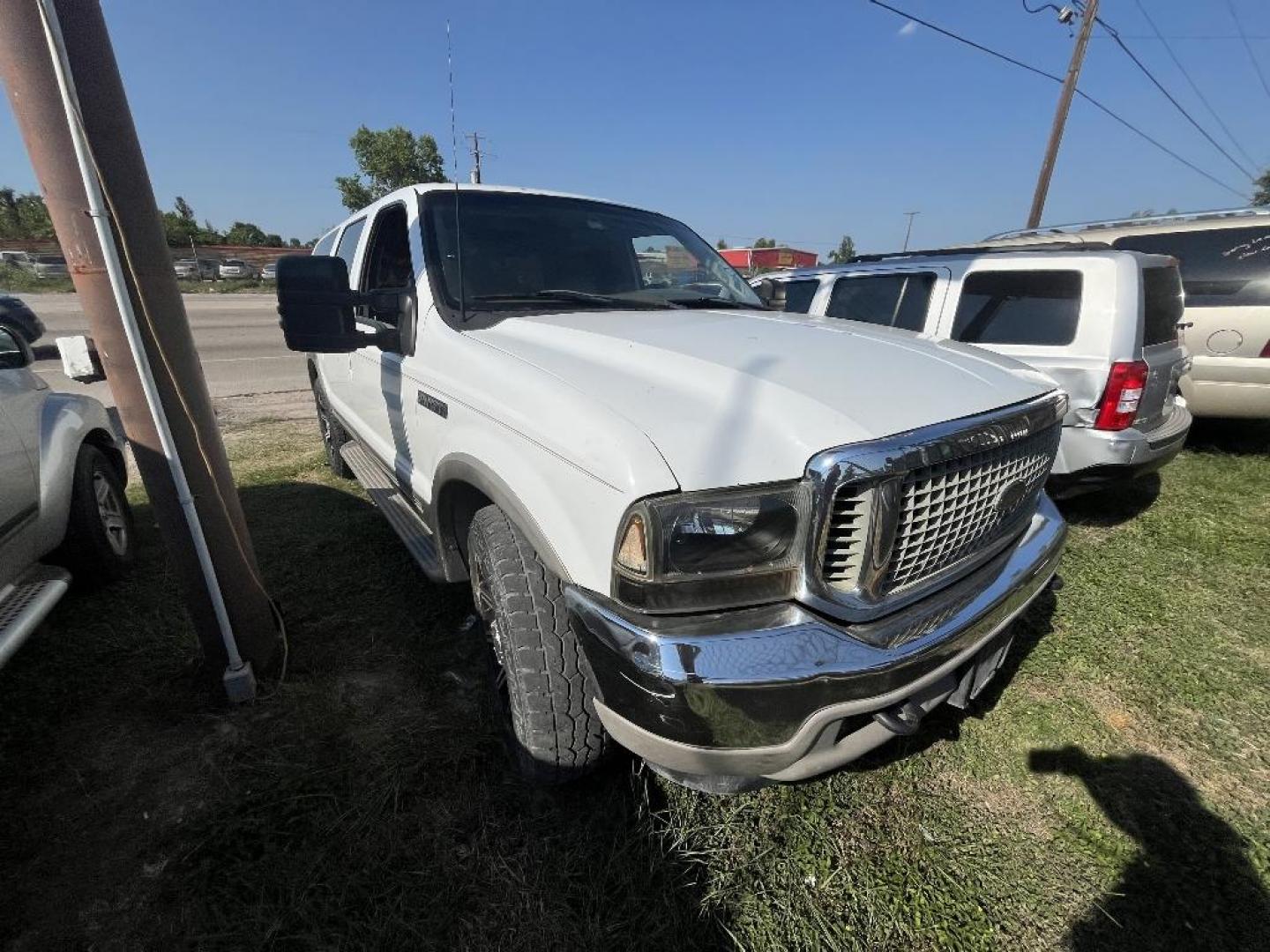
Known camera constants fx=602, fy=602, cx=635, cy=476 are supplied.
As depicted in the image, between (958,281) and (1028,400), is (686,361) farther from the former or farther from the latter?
(958,281)

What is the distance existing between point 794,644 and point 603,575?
47 centimetres

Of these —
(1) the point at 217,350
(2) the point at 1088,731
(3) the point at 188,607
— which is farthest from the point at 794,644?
(1) the point at 217,350

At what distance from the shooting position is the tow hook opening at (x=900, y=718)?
1527 millimetres

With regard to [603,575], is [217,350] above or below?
below

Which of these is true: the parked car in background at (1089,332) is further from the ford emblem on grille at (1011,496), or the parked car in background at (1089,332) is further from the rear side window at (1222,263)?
the ford emblem on grille at (1011,496)

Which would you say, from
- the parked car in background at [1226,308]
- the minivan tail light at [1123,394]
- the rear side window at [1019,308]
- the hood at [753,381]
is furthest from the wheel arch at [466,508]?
the parked car in background at [1226,308]

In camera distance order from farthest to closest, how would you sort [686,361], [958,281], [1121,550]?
[958,281] → [1121,550] → [686,361]

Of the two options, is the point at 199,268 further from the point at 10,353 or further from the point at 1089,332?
the point at 1089,332

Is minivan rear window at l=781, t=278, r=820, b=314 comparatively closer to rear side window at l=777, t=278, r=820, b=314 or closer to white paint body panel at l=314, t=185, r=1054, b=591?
rear side window at l=777, t=278, r=820, b=314

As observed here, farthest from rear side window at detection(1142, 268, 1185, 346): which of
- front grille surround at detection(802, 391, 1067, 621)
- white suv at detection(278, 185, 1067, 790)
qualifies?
front grille surround at detection(802, 391, 1067, 621)

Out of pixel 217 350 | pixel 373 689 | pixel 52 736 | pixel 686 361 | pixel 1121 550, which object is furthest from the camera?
pixel 217 350

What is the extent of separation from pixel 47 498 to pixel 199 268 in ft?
147

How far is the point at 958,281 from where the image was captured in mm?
4297

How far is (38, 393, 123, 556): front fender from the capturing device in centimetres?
280
